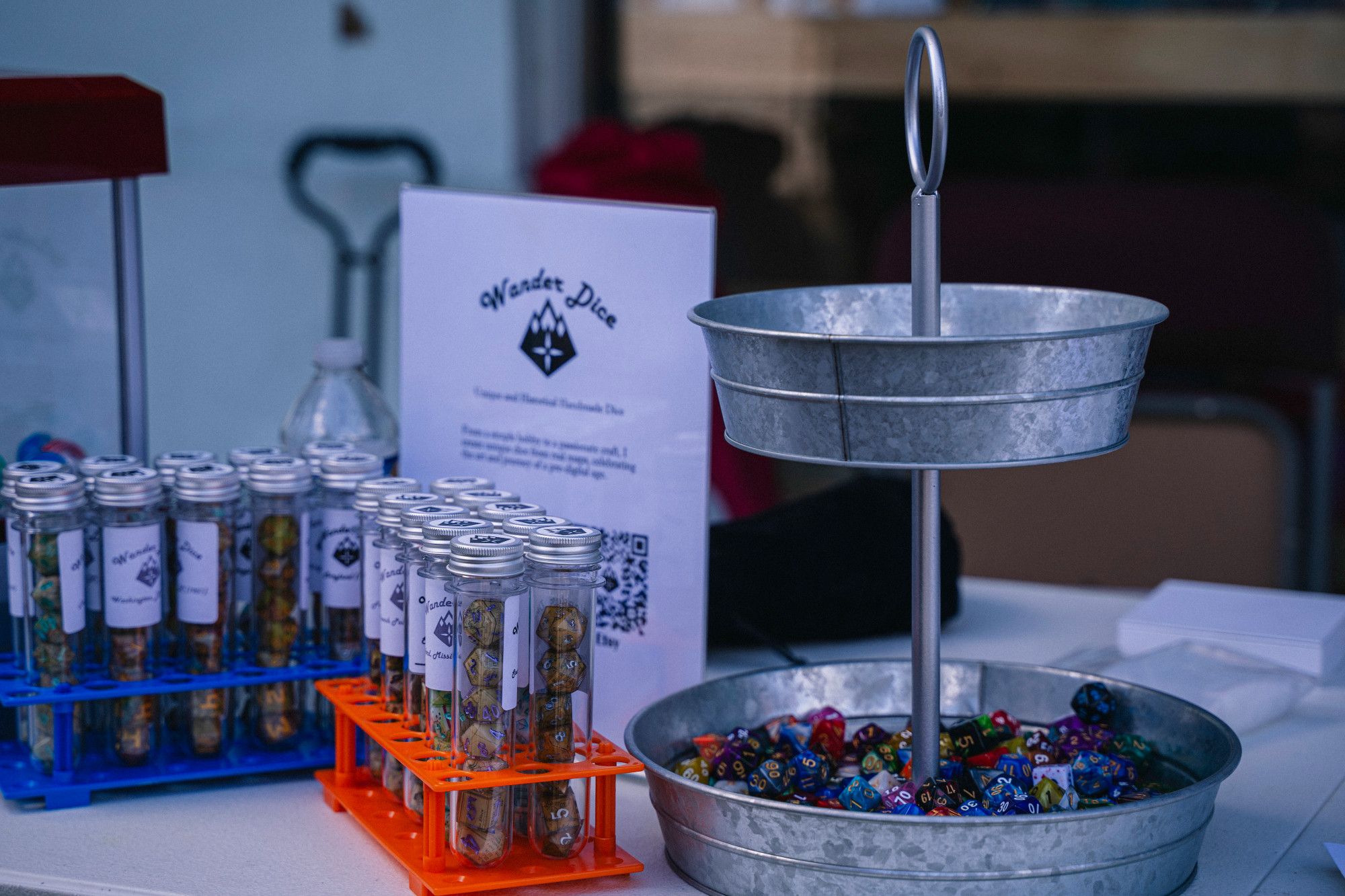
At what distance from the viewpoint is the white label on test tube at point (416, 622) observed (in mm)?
893

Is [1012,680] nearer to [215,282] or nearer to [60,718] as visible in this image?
[60,718]

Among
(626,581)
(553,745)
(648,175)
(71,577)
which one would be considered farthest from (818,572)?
(648,175)

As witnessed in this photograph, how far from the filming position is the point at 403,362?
47.4 inches

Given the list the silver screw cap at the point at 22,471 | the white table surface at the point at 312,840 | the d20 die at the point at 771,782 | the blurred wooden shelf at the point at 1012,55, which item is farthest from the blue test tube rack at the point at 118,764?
the blurred wooden shelf at the point at 1012,55

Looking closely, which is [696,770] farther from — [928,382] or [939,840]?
[928,382]

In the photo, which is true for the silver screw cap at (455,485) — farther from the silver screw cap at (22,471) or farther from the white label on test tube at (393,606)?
the silver screw cap at (22,471)

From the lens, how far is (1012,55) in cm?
309

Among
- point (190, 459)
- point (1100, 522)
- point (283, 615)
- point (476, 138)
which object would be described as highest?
point (476, 138)

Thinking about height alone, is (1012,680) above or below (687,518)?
below

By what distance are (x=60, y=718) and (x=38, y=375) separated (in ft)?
1.02

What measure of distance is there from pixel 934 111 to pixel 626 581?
457 millimetres

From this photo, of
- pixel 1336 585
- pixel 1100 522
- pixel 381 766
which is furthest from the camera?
pixel 1336 585

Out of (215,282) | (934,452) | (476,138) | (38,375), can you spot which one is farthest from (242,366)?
(934,452)

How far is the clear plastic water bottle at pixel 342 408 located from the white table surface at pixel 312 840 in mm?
346
